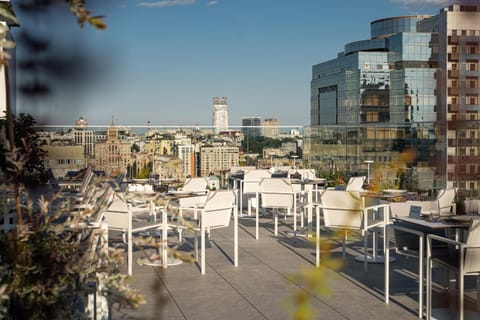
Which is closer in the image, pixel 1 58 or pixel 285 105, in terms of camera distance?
pixel 1 58

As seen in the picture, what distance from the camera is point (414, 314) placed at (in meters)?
3.76

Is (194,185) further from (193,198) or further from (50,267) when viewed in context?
(50,267)

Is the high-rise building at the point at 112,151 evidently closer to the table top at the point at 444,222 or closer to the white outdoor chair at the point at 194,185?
the white outdoor chair at the point at 194,185

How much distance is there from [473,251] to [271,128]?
8.12 meters

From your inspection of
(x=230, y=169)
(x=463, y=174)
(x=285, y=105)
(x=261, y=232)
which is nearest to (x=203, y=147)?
(x=230, y=169)

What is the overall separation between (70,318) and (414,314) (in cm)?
296

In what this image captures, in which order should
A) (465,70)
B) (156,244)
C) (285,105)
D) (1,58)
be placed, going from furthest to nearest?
(285,105), (156,244), (1,58), (465,70)

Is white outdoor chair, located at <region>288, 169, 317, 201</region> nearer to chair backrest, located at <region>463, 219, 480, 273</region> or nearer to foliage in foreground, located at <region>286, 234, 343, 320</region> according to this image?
chair backrest, located at <region>463, 219, 480, 273</region>

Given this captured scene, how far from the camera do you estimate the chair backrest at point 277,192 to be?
6.54 meters

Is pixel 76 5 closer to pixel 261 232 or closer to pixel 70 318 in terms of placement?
pixel 70 318

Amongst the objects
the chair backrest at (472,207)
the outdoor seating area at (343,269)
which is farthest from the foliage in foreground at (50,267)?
the chair backrest at (472,207)

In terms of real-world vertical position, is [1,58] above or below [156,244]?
above

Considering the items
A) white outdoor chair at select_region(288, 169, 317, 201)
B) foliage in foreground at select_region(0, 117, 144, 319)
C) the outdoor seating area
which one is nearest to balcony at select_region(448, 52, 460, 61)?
foliage in foreground at select_region(0, 117, 144, 319)

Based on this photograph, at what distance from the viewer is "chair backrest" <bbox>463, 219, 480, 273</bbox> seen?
129 inches
